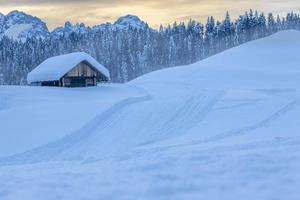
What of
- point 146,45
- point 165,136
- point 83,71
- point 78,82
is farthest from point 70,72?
point 146,45

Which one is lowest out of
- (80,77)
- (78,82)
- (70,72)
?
(78,82)

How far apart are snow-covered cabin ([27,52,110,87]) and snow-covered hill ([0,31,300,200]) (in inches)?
112

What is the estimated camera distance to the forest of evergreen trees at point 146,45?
407 ft

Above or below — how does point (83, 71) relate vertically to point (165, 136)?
above

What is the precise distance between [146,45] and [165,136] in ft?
359

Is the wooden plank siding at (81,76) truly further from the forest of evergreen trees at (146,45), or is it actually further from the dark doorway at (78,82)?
the forest of evergreen trees at (146,45)

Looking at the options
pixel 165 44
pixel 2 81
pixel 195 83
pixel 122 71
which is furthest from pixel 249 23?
pixel 195 83

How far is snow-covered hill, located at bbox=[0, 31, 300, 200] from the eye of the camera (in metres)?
8.52

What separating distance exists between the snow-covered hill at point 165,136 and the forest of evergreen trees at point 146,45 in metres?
51.2

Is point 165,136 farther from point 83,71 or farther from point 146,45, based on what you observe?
A: point 146,45

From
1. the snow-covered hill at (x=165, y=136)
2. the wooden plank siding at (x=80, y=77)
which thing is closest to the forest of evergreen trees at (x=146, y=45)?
the snow-covered hill at (x=165, y=136)

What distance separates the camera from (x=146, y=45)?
447 ft

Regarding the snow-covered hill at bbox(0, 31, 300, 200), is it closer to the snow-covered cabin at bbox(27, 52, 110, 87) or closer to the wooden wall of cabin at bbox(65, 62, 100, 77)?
the wooden wall of cabin at bbox(65, 62, 100, 77)

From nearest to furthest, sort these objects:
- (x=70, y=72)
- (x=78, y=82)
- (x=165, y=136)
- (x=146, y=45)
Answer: (x=165, y=136)
(x=70, y=72)
(x=78, y=82)
(x=146, y=45)
